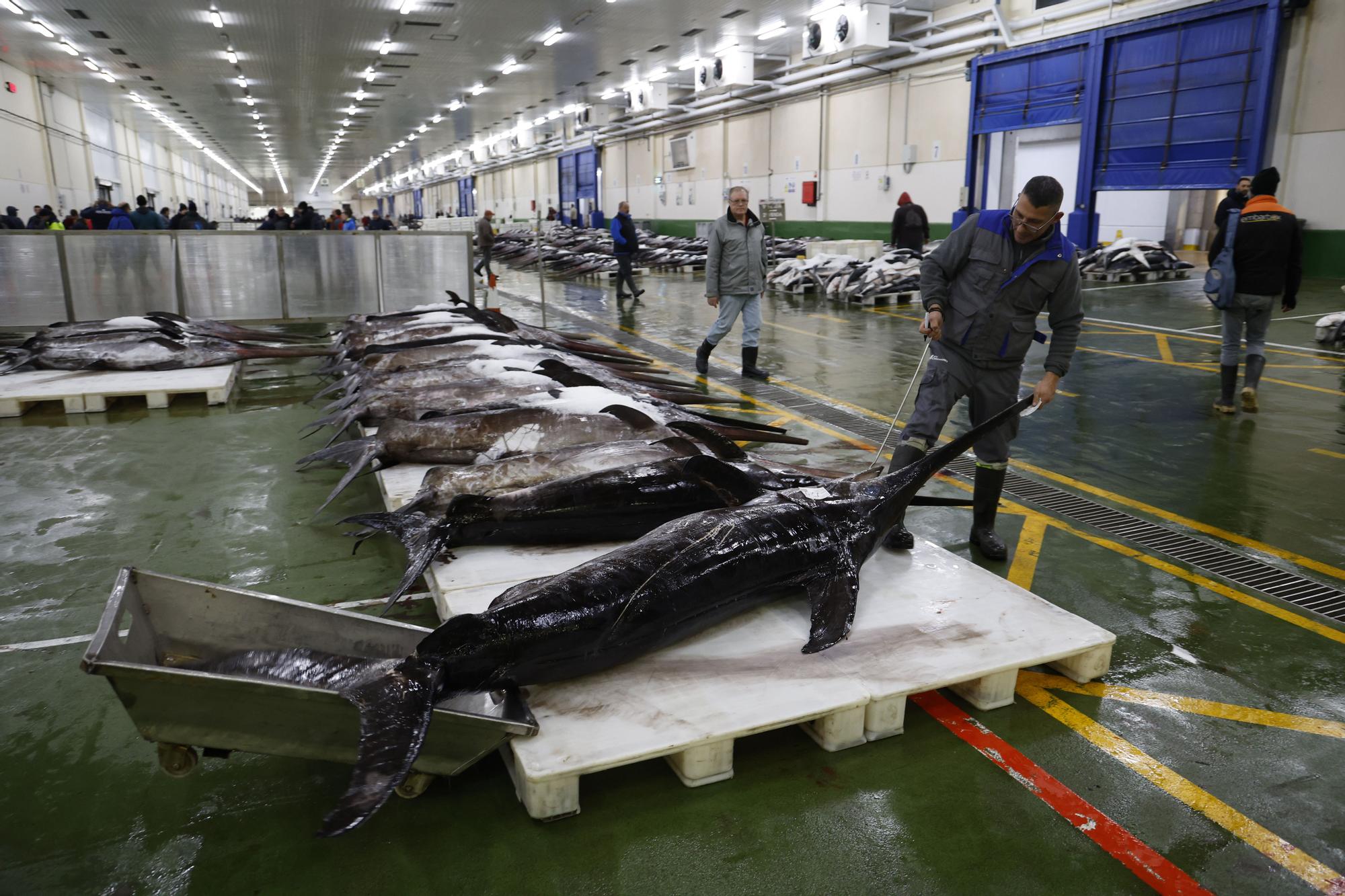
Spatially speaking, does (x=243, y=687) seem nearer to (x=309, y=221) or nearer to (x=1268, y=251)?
(x=1268, y=251)

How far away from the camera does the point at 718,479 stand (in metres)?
4.11

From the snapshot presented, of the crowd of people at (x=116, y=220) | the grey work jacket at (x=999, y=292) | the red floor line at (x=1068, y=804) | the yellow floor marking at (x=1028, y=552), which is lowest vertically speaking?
the red floor line at (x=1068, y=804)

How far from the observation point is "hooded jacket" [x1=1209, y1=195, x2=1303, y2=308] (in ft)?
24.4

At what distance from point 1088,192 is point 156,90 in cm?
3136

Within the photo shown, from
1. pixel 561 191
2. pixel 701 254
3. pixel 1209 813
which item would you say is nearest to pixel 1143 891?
pixel 1209 813

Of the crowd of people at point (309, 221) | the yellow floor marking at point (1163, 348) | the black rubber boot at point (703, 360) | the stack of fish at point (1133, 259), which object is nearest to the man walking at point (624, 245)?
the crowd of people at point (309, 221)

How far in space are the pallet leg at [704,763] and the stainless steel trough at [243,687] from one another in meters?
0.52

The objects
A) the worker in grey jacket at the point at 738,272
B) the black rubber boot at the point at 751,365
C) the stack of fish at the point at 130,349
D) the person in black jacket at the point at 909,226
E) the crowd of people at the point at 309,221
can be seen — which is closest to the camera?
the stack of fish at the point at 130,349

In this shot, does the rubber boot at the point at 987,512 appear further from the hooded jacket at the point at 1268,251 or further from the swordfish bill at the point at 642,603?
the hooded jacket at the point at 1268,251

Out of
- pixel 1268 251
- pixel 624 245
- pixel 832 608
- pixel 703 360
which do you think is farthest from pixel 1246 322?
pixel 624 245

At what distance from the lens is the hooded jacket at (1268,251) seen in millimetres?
7434

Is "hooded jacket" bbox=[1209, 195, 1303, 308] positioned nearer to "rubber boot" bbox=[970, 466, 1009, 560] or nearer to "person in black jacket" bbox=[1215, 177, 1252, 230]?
"rubber boot" bbox=[970, 466, 1009, 560]

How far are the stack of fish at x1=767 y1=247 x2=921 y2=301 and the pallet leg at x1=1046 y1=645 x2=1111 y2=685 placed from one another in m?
13.1

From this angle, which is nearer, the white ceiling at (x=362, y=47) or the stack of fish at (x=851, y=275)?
the stack of fish at (x=851, y=275)
